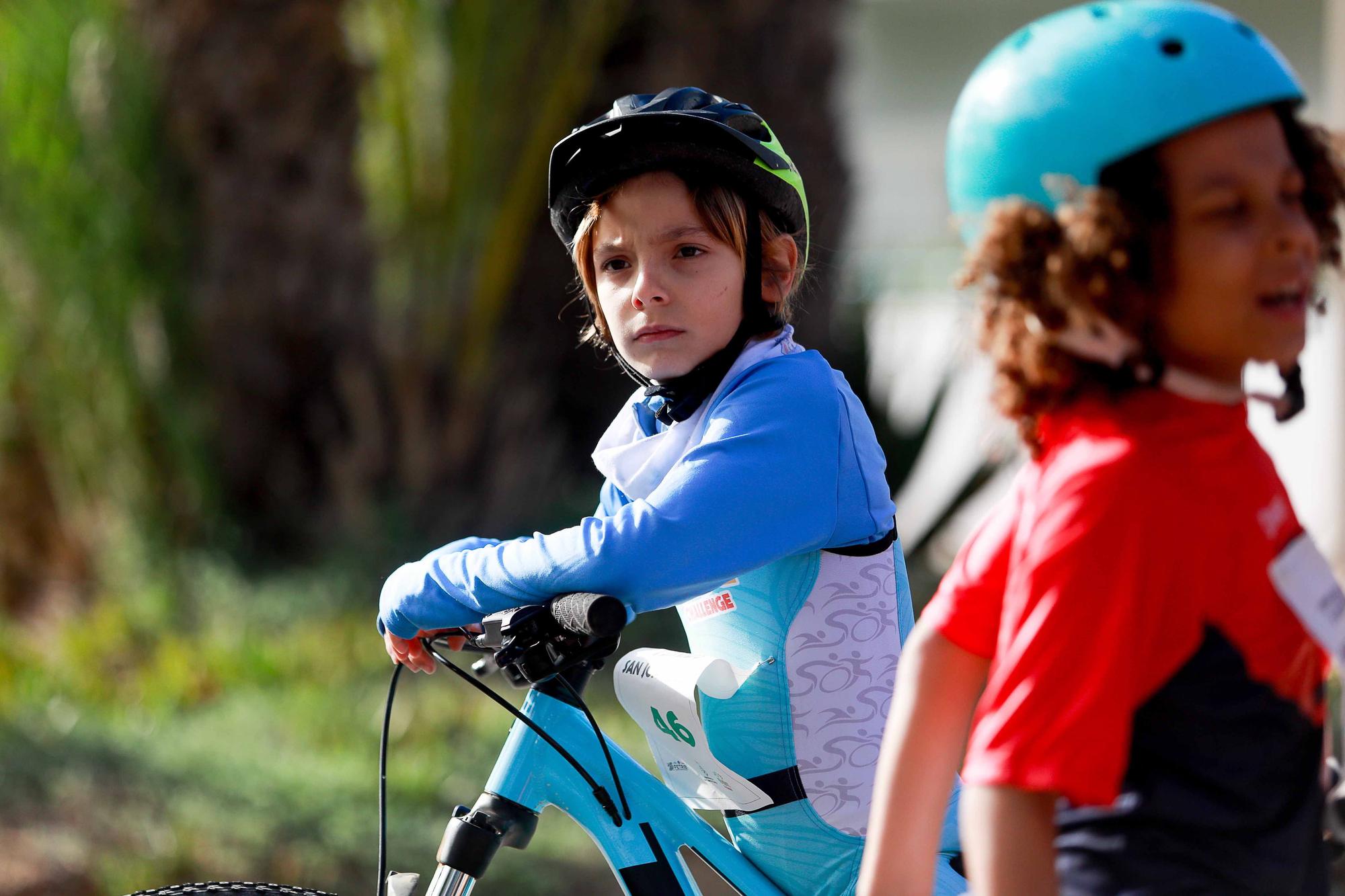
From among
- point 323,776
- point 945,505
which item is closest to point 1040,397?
point 323,776

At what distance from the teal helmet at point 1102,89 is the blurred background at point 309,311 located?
4.85 meters

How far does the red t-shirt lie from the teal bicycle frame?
706 millimetres

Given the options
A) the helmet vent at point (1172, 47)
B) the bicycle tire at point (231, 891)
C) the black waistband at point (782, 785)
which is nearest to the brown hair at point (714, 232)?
the black waistband at point (782, 785)

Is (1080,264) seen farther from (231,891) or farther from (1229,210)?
(231,891)

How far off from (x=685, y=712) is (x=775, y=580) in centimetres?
21

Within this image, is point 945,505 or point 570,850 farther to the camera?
point 945,505

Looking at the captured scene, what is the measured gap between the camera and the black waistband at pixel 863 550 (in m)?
1.92

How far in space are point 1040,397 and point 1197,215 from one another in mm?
220

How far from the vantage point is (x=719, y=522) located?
1762 millimetres

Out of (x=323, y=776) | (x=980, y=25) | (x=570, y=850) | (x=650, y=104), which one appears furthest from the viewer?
(x=980, y=25)

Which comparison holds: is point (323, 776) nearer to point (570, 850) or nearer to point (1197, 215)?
point (570, 850)

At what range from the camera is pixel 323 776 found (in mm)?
4734

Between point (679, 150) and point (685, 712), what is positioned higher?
point (679, 150)

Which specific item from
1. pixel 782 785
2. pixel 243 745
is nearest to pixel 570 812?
pixel 782 785
